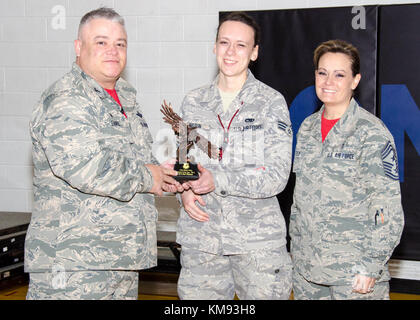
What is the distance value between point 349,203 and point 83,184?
3.43 feet

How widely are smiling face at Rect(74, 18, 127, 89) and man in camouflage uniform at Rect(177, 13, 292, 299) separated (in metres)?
0.42

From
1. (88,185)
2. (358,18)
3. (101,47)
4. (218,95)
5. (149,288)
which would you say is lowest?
(149,288)

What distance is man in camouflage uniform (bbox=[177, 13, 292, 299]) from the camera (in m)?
1.90

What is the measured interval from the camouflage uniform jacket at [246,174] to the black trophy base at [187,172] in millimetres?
71

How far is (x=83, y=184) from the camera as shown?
176 cm

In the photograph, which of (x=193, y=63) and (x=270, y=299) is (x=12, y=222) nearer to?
(x=193, y=63)

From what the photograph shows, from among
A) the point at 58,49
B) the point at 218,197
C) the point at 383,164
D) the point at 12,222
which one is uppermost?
the point at 58,49

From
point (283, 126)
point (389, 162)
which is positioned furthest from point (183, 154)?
point (389, 162)

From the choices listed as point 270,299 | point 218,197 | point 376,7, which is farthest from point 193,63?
point 270,299

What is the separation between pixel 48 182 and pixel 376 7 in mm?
2582

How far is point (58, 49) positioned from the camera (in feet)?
13.4

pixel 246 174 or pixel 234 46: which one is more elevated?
pixel 234 46

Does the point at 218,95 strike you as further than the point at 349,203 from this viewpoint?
Yes

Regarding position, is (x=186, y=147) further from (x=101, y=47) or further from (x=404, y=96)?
(x=404, y=96)
